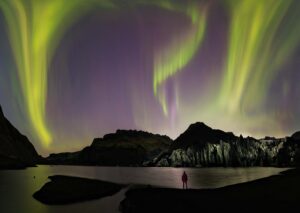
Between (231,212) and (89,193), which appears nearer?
(231,212)

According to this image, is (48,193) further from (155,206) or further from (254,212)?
(254,212)

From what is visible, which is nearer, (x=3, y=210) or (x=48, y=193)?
(x=3, y=210)

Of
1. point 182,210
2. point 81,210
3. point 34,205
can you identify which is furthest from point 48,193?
point 182,210

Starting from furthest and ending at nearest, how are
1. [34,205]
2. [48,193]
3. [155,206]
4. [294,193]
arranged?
[48,193] < [34,205] < [294,193] < [155,206]

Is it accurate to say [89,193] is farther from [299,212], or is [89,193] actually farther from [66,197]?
[299,212]

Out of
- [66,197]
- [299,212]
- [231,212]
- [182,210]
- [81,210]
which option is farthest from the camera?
[66,197]

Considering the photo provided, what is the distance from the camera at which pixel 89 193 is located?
2345 inches

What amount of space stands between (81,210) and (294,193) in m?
Answer: 26.8

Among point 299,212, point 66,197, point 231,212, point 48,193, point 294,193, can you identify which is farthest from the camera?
point 48,193

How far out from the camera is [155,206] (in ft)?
115

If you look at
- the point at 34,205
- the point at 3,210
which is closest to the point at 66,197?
A: the point at 34,205

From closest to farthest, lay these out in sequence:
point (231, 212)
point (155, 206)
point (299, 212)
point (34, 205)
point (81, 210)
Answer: point (299, 212) → point (231, 212) → point (155, 206) → point (81, 210) → point (34, 205)

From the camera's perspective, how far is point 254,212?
92.0ft

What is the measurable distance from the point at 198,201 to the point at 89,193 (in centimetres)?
2870
